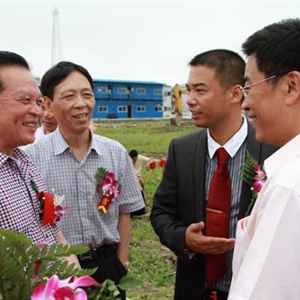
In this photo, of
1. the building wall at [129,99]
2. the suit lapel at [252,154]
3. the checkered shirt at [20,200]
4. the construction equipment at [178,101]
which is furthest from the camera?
the building wall at [129,99]

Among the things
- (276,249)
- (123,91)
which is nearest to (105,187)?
(276,249)

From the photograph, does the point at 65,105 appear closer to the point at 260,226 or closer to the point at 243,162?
the point at 243,162

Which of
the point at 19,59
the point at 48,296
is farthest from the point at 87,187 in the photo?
the point at 48,296

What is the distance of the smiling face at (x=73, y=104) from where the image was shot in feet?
9.21

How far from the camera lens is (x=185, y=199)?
8.54 ft

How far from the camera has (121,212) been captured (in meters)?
3.04

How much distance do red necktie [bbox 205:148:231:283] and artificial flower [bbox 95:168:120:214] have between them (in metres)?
0.64

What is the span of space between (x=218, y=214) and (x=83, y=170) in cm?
91

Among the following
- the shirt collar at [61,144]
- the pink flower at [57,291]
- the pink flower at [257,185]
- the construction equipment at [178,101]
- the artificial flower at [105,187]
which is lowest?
the construction equipment at [178,101]

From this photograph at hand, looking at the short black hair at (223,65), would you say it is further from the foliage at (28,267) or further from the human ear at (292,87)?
the foliage at (28,267)

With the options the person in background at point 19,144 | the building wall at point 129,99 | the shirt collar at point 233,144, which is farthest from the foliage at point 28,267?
the building wall at point 129,99

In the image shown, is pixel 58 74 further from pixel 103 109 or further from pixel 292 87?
pixel 103 109

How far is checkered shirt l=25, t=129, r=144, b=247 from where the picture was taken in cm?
274

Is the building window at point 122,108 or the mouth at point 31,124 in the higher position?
the mouth at point 31,124
